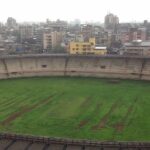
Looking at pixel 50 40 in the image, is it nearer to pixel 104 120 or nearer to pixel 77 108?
pixel 77 108

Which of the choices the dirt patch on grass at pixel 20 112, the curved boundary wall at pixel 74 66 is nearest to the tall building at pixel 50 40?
the curved boundary wall at pixel 74 66

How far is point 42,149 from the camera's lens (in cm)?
1282

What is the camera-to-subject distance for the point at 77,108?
26.8m

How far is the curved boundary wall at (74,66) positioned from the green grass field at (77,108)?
2.18 metres

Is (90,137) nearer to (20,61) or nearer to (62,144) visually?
(62,144)

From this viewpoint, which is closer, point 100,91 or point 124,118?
point 124,118

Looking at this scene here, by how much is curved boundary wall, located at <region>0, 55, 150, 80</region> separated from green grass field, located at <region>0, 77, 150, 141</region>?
7.15 feet

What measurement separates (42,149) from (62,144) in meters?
0.82

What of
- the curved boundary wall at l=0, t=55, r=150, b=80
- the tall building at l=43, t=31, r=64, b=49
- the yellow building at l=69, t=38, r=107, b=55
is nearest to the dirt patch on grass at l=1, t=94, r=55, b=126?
the curved boundary wall at l=0, t=55, r=150, b=80

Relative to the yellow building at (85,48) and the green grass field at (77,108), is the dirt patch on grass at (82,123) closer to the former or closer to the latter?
the green grass field at (77,108)

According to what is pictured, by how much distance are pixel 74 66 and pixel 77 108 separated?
14876 millimetres

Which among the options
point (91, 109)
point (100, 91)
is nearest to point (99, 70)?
point (100, 91)

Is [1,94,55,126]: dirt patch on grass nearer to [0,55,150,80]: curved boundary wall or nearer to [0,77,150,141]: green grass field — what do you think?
[0,77,150,141]: green grass field

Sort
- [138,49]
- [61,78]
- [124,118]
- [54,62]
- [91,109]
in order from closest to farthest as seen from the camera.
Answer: [124,118], [91,109], [61,78], [54,62], [138,49]
